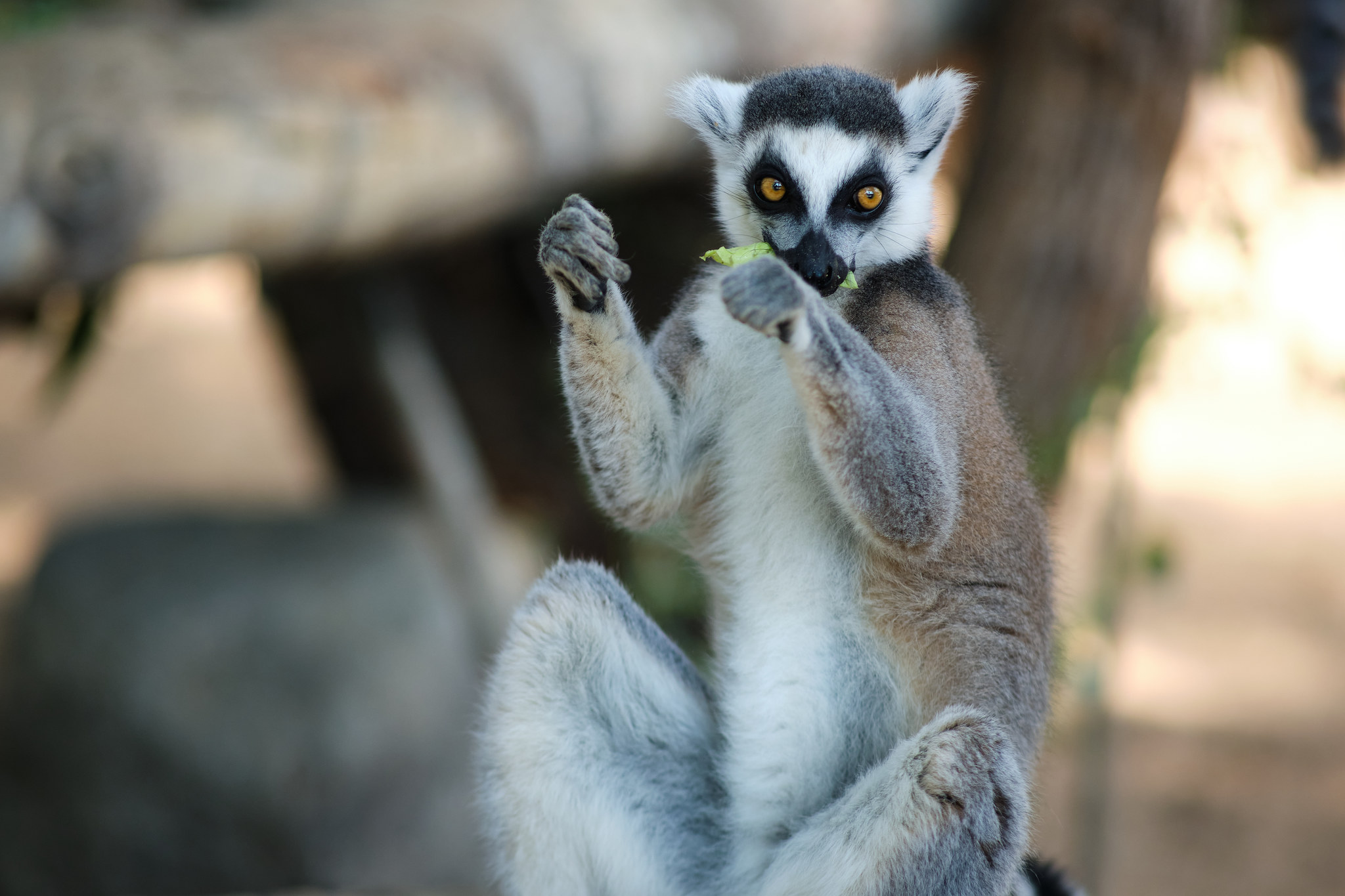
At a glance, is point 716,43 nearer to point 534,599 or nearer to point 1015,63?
point 1015,63

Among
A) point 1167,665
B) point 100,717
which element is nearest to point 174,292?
point 100,717

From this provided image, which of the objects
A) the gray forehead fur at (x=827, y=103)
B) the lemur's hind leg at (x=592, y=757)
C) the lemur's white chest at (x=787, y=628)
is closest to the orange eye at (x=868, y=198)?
the gray forehead fur at (x=827, y=103)

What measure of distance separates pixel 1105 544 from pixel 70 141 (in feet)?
16.3

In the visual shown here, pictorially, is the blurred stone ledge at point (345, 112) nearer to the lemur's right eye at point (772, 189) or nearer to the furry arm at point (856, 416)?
the lemur's right eye at point (772, 189)

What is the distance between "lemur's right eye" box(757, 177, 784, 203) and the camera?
9.68 feet

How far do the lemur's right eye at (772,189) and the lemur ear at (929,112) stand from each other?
1.30 ft

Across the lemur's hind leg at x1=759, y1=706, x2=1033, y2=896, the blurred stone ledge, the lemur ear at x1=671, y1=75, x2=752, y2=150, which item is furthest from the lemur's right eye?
the blurred stone ledge

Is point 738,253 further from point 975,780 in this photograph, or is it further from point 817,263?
point 975,780


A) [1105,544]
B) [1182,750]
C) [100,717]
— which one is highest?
[1105,544]

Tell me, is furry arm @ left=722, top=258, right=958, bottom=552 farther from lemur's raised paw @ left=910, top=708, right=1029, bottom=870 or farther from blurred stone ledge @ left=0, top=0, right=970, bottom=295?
blurred stone ledge @ left=0, top=0, right=970, bottom=295

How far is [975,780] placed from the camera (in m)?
2.68

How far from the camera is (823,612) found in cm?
305

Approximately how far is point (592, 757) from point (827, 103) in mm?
1645

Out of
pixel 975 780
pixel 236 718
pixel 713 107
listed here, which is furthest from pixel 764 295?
pixel 236 718
